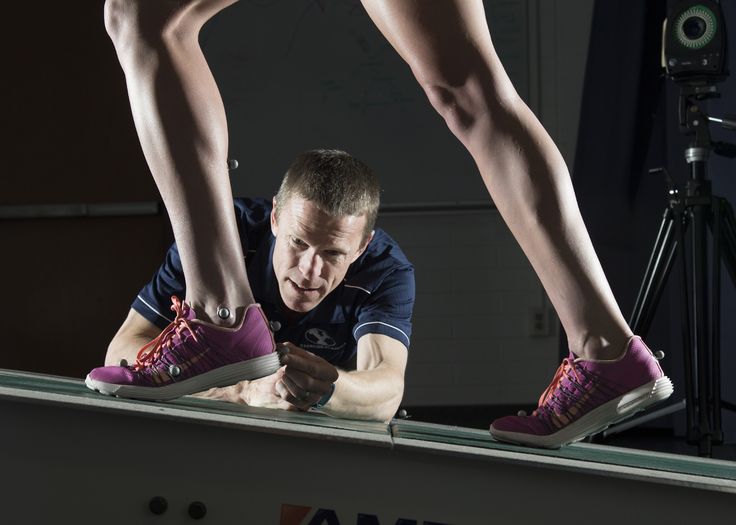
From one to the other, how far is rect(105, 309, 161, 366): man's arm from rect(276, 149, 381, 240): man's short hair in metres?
0.37

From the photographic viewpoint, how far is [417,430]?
137 centimetres

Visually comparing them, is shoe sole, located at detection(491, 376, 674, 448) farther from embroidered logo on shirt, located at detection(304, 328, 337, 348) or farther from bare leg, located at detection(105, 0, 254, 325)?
embroidered logo on shirt, located at detection(304, 328, 337, 348)

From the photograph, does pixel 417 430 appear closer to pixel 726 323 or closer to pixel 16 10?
pixel 726 323

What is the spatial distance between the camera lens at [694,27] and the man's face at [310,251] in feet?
4.32

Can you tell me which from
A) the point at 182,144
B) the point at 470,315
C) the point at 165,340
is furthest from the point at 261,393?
the point at 470,315

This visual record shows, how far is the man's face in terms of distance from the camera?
6.11 feet

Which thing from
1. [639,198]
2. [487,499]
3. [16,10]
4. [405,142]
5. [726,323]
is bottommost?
[487,499]

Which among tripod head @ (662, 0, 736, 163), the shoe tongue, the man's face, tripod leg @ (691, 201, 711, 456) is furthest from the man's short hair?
tripod head @ (662, 0, 736, 163)

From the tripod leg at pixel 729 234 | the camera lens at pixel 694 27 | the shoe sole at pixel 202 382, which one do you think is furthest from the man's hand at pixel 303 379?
the camera lens at pixel 694 27

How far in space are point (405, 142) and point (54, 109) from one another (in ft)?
4.71

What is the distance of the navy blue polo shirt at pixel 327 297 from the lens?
76.8 inches

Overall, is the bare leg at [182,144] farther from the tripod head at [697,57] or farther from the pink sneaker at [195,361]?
the tripod head at [697,57]

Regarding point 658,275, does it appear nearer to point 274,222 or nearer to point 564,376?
point 274,222

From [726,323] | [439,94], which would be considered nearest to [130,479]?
[439,94]
